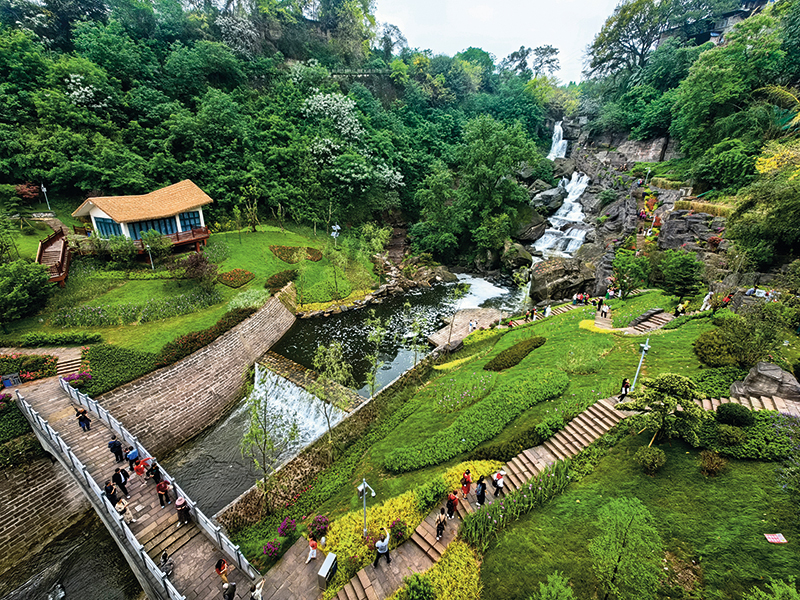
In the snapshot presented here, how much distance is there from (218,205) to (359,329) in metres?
25.2

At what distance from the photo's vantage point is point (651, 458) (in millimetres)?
12320

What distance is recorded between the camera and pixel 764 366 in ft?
46.8

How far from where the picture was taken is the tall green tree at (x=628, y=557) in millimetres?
8555

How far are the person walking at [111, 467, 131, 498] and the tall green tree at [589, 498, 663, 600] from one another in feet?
60.6

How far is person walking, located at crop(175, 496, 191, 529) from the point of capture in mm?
13781

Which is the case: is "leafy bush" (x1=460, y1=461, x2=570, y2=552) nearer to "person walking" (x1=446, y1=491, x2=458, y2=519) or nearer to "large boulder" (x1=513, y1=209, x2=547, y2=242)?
"person walking" (x1=446, y1=491, x2=458, y2=519)

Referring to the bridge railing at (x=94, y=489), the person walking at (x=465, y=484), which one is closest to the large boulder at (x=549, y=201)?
the person walking at (x=465, y=484)

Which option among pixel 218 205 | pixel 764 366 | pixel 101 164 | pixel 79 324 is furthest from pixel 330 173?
pixel 764 366

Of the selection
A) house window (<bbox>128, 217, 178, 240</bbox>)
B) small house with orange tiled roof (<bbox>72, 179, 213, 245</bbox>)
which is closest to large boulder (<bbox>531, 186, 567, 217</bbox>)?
small house with orange tiled roof (<bbox>72, 179, 213, 245</bbox>)

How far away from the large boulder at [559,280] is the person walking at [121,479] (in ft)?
117

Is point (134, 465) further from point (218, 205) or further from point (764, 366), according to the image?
point (218, 205)

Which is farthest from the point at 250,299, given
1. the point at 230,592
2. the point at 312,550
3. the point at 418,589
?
the point at 418,589

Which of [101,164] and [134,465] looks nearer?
[134,465]

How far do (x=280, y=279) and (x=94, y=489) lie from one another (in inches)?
875
